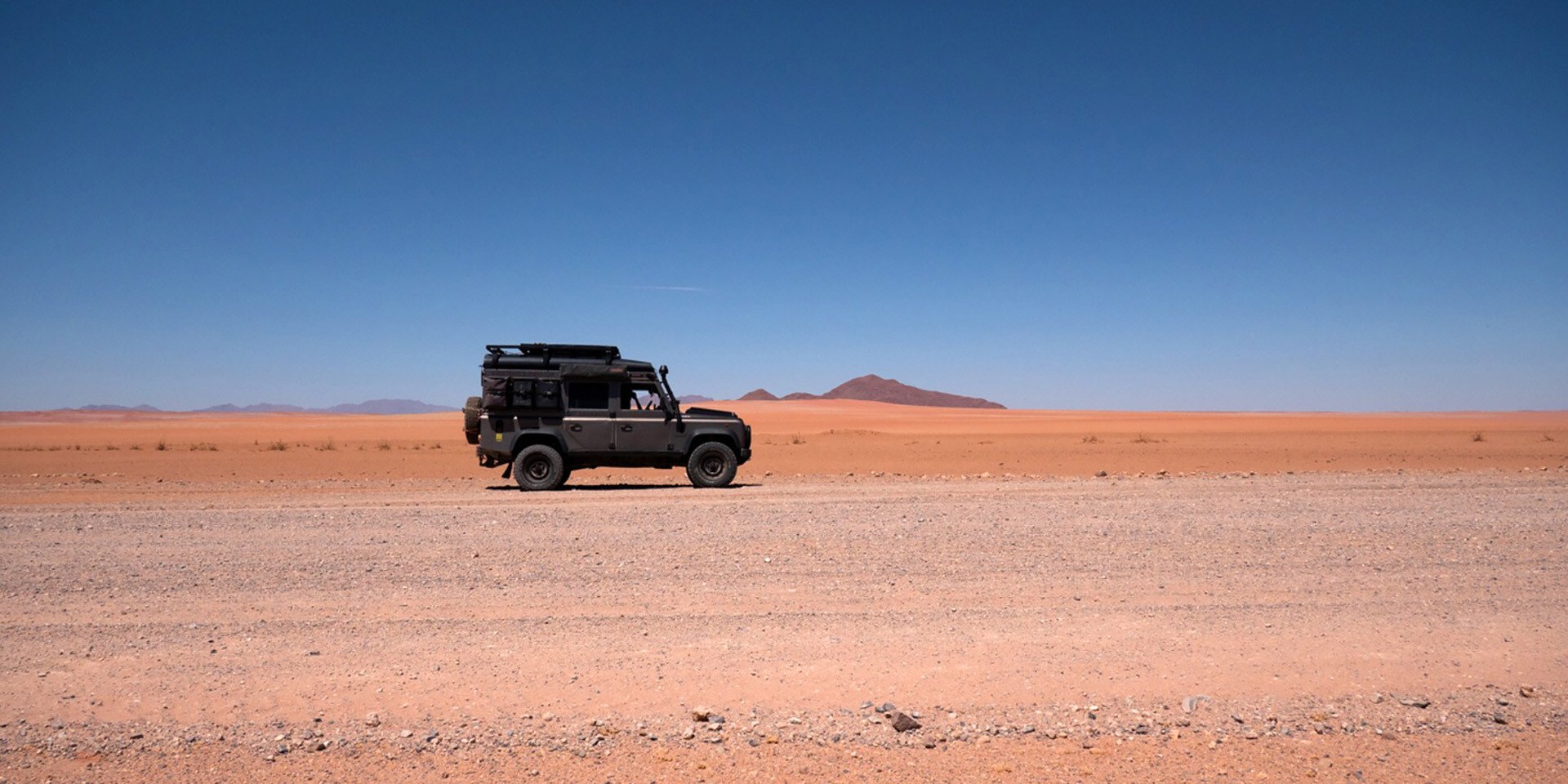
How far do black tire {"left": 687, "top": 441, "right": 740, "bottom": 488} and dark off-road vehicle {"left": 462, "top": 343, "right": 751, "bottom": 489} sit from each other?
15 mm

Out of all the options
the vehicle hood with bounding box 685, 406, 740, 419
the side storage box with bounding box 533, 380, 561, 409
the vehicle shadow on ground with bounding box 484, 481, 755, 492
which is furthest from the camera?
the vehicle hood with bounding box 685, 406, 740, 419

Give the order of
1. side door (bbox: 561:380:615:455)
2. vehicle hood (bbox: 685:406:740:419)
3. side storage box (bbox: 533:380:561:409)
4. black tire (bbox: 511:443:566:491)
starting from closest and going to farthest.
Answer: black tire (bbox: 511:443:566:491) < side storage box (bbox: 533:380:561:409) < side door (bbox: 561:380:615:455) < vehicle hood (bbox: 685:406:740:419)

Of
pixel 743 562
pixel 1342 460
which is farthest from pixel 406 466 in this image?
pixel 1342 460

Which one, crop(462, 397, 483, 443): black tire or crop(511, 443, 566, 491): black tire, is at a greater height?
crop(462, 397, 483, 443): black tire

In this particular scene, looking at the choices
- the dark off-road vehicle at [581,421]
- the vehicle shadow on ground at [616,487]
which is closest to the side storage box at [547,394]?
the dark off-road vehicle at [581,421]

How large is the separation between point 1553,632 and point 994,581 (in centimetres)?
362

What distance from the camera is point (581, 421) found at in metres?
16.3

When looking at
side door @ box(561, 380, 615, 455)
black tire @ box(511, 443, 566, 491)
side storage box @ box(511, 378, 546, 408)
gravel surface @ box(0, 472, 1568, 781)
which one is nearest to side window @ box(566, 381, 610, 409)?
side door @ box(561, 380, 615, 455)

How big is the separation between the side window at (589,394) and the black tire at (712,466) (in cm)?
193

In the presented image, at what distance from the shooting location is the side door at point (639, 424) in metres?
16.4

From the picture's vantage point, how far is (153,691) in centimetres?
477

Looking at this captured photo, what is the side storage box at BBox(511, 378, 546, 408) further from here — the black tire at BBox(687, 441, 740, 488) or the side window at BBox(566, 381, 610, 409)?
the black tire at BBox(687, 441, 740, 488)

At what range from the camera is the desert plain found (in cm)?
414

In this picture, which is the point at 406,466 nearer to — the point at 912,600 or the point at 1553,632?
the point at 912,600
